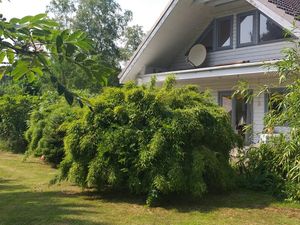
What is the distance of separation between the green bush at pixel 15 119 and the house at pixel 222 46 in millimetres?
4247

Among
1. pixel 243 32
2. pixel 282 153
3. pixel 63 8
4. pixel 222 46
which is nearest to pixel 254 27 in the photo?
pixel 243 32

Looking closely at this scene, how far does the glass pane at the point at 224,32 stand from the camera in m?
16.1

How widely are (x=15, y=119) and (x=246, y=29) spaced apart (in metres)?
9.75

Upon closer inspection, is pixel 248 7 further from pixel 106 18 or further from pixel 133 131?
pixel 106 18

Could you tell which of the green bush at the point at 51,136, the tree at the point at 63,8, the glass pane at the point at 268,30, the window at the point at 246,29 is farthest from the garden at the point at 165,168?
the tree at the point at 63,8

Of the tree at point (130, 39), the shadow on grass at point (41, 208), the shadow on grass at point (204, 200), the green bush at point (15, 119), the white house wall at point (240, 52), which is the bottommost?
the shadow on grass at point (41, 208)

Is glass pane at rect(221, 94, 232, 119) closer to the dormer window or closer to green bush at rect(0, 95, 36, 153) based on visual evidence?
the dormer window

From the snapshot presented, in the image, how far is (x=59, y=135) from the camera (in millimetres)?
13359

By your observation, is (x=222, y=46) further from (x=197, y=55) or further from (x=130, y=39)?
(x=130, y=39)

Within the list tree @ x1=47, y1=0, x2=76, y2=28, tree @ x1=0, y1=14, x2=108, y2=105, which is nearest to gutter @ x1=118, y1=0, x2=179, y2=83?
tree @ x1=0, y1=14, x2=108, y2=105

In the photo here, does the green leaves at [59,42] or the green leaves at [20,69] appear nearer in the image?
the green leaves at [59,42]

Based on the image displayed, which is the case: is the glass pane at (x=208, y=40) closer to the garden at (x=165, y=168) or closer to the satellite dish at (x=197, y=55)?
the satellite dish at (x=197, y=55)

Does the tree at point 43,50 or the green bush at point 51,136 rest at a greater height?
the green bush at point 51,136

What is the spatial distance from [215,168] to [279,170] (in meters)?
1.51
